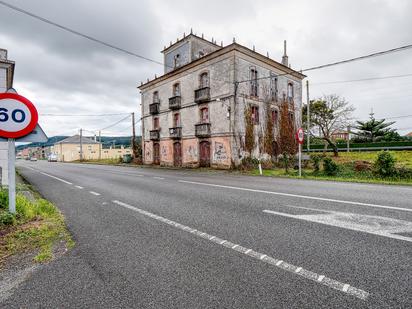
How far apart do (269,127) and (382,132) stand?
32081 mm

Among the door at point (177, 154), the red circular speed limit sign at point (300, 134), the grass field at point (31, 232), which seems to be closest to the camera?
the grass field at point (31, 232)

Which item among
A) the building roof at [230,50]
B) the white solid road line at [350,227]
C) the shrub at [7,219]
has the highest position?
the building roof at [230,50]

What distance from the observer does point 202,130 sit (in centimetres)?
2180

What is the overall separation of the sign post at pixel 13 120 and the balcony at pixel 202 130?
17.2 metres

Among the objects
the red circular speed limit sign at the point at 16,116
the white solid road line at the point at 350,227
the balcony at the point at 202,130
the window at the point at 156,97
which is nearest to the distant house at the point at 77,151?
the window at the point at 156,97

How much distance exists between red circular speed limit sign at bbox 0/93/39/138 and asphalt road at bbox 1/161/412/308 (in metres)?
2.06

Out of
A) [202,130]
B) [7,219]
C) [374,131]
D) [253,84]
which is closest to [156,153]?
[202,130]

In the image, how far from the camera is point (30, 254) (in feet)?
10.8

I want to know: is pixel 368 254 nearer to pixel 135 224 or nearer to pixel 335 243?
pixel 335 243

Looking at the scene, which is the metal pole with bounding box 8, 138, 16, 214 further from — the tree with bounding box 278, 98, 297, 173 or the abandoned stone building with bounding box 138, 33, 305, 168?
the tree with bounding box 278, 98, 297, 173

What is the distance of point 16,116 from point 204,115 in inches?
729

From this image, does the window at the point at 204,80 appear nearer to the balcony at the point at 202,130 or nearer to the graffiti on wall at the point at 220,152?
the balcony at the point at 202,130

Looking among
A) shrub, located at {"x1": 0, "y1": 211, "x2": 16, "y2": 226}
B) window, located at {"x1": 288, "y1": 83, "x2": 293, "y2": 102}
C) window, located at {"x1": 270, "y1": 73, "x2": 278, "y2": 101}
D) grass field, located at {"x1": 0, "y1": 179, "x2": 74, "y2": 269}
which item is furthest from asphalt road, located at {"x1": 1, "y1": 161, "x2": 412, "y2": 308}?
window, located at {"x1": 288, "y1": 83, "x2": 293, "y2": 102}

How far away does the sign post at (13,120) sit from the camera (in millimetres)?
4316
